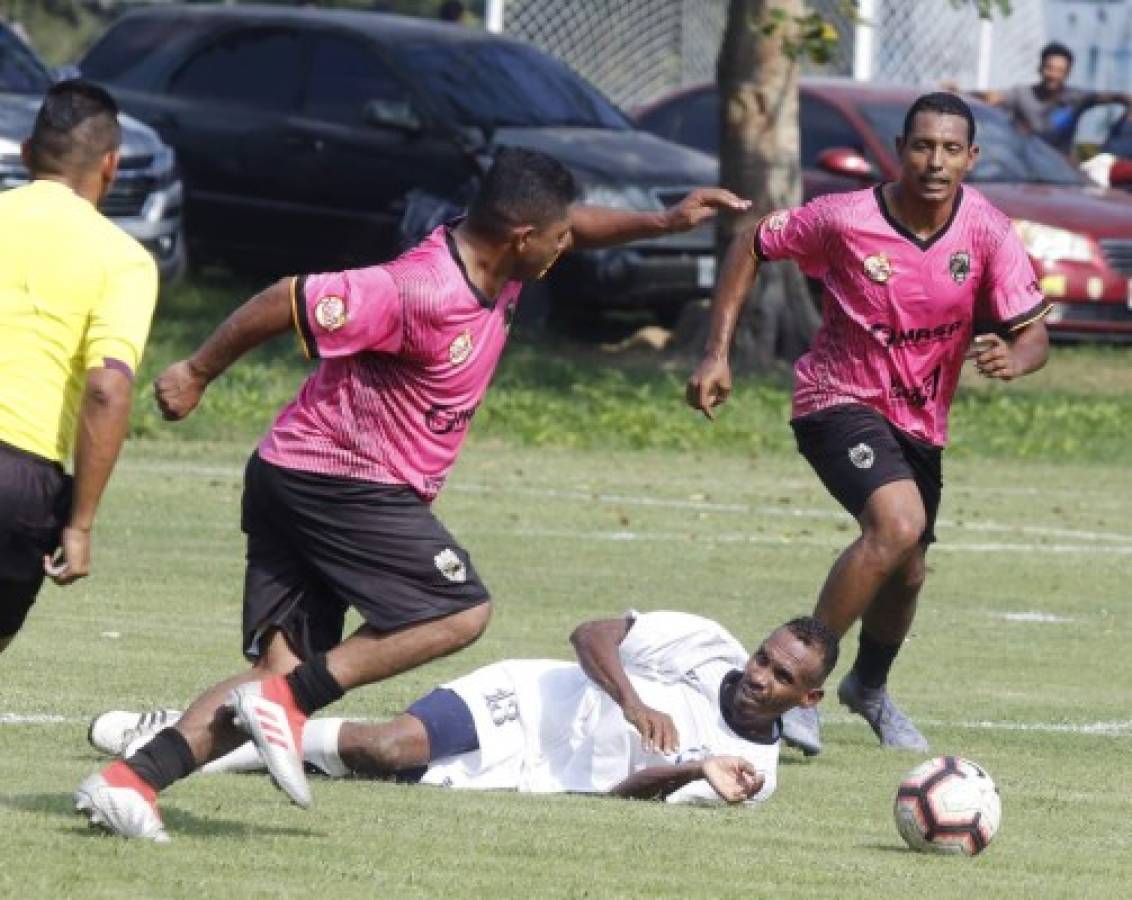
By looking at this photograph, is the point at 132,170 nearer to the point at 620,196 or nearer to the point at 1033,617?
the point at 620,196

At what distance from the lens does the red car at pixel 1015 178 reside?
22.0 m

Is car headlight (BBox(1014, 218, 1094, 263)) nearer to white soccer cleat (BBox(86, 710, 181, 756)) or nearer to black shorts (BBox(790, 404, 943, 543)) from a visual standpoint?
black shorts (BBox(790, 404, 943, 543))

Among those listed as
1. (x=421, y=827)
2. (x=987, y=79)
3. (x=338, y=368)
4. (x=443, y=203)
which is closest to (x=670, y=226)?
(x=338, y=368)

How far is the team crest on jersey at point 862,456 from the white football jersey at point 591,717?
1063mm

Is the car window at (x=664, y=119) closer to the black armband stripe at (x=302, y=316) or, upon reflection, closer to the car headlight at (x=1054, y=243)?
the car headlight at (x=1054, y=243)

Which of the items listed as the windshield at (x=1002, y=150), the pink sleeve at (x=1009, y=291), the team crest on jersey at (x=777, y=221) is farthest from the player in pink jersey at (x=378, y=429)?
the windshield at (x=1002, y=150)

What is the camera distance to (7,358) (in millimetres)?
7125

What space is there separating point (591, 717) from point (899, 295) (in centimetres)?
186

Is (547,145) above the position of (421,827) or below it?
below

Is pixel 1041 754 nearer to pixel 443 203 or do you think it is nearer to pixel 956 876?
pixel 956 876

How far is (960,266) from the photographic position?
9477mm

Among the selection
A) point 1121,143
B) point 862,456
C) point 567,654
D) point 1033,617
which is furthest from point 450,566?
point 1121,143

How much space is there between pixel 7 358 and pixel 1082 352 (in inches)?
646

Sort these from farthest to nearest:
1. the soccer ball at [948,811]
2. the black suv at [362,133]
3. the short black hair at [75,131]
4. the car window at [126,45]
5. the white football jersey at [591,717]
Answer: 1. the car window at [126,45]
2. the black suv at [362,133]
3. the white football jersey at [591,717]
4. the soccer ball at [948,811]
5. the short black hair at [75,131]
